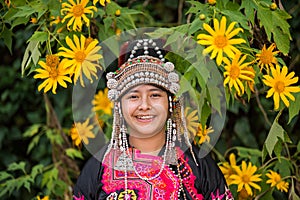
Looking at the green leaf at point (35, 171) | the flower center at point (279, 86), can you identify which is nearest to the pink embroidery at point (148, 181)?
the flower center at point (279, 86)

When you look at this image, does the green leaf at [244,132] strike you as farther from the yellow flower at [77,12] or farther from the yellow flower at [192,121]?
the yellow flower at [77,12]

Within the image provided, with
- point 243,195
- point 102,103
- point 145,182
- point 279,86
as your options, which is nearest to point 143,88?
point 145,182

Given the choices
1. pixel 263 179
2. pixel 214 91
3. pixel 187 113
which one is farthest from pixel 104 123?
pixel 214 91

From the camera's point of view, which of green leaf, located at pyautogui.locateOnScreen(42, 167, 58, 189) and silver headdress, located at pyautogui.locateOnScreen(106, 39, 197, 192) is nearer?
silver headdress, located at pyautogui.locateOnScreen(106, 39, 197, 192)

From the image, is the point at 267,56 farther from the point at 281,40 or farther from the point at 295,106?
the point at 295,106

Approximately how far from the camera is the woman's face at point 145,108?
177cm

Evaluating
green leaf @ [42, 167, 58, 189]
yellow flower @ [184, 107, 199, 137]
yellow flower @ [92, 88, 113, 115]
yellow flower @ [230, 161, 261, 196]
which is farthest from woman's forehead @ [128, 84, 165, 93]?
green leaf @ [42, 167, 58, 189]

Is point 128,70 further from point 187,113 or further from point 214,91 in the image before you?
point 187,113

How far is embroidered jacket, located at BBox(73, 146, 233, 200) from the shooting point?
1.80 metres

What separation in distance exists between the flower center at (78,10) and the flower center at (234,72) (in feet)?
1.49

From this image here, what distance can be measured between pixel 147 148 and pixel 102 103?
0.71 m

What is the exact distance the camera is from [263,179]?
7.13 feet

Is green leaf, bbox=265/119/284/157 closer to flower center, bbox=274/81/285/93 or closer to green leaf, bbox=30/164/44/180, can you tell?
flower center, bbox=274/81/285/93

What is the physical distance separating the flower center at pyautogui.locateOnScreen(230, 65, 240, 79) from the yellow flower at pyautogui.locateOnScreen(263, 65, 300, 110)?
0.11 m
